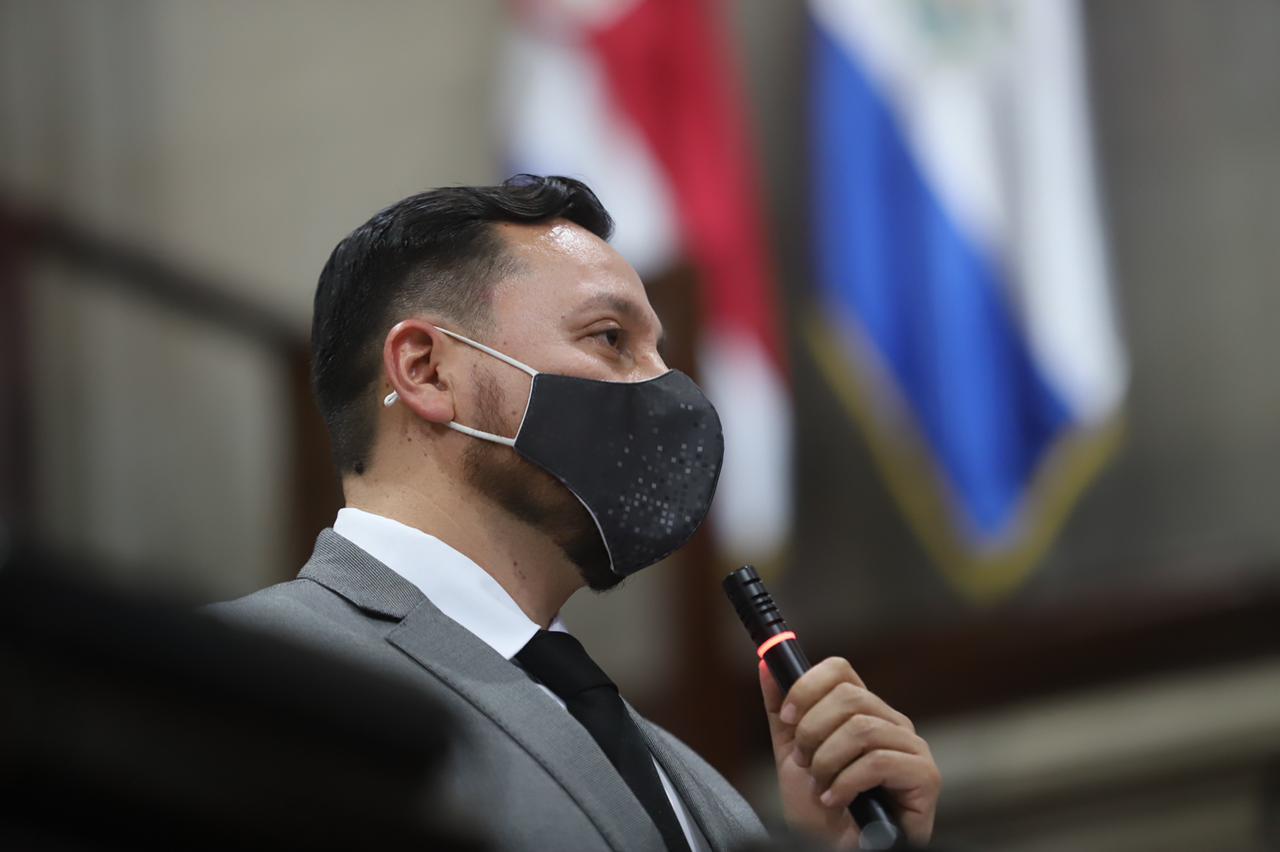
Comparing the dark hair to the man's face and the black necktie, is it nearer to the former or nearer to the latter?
the man's face

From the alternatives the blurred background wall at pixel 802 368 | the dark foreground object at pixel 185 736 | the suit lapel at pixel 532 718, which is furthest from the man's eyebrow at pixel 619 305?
the blurred background wall at pixel 802 368

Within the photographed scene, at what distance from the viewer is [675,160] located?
17.5ft

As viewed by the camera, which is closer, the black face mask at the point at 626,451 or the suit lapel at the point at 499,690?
the suit lapel at the point at 499,690

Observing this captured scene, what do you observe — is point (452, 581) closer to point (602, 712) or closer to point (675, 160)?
point (602, 712)

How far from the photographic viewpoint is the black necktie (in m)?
1.60

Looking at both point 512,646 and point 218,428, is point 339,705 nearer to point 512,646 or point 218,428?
point 512,646

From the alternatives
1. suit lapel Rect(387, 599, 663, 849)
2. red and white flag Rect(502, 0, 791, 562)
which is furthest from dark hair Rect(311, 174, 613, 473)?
red and white flag Rect(502, 0, 791, 562)

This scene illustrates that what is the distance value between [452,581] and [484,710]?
0.23 meters

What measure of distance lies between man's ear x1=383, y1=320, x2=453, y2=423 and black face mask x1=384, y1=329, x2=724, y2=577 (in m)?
0.02

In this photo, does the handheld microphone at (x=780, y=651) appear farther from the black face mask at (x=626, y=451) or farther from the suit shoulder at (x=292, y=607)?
the suit shoulder at (x=292, y=607)

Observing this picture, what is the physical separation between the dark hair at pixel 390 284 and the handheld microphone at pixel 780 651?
511mm

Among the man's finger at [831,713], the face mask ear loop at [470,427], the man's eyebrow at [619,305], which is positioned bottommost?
the man's finger at [831,713]

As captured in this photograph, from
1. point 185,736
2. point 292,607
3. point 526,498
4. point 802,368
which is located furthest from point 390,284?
point 802,368

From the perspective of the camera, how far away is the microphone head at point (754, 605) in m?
1.62
